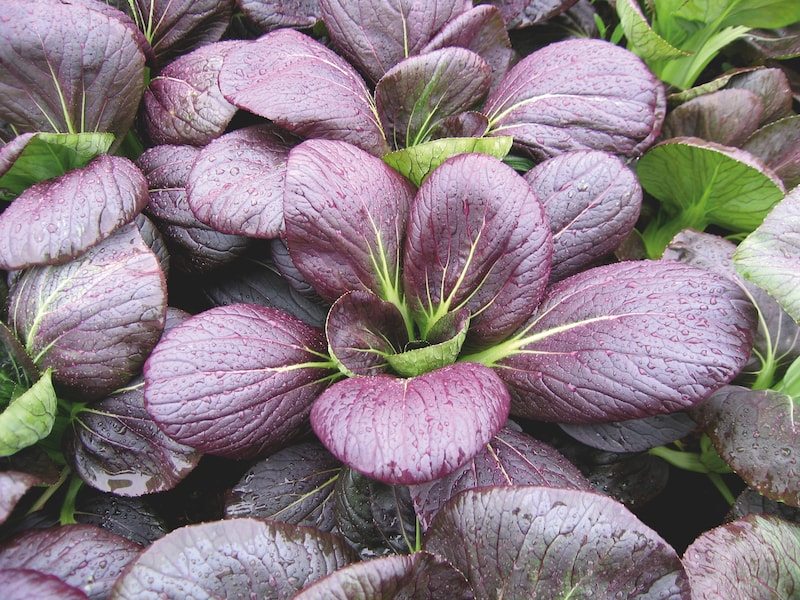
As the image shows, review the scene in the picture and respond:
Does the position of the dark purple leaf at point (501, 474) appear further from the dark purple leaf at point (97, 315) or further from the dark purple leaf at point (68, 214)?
the dark purple leaf at point (68, 214)

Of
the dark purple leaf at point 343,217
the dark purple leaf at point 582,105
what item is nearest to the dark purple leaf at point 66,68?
the dark purple leaf at point 343,217

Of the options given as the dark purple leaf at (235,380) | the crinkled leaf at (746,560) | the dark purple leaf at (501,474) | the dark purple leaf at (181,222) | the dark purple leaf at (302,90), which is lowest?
the crinkled leaf at (746,560)

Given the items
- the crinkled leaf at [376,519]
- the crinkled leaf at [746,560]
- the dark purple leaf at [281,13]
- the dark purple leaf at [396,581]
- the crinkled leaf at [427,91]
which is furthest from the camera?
the dark purple leaf at [281,13]

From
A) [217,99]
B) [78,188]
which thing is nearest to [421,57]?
[217,99]

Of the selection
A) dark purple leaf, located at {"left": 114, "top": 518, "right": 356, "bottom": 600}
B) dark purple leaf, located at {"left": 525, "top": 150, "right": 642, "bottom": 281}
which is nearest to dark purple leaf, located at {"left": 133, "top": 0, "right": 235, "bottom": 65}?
dark purple leaf, located at {"left": 525, "top": 150, "right": 642, "bottom": 281}

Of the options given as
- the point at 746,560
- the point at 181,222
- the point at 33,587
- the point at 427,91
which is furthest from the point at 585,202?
the point at 33,587

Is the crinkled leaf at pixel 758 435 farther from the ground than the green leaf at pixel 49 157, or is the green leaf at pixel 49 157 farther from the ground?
the green leaf at pixel 49 157

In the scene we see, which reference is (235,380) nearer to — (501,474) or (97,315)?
(97,315)

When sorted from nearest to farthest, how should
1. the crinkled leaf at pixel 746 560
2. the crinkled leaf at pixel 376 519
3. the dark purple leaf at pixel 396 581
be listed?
the dark purple leaf at pixel 396 581
the crinkled leaf at pixel 746 560
the crinkled leaf at pixel 376 519
